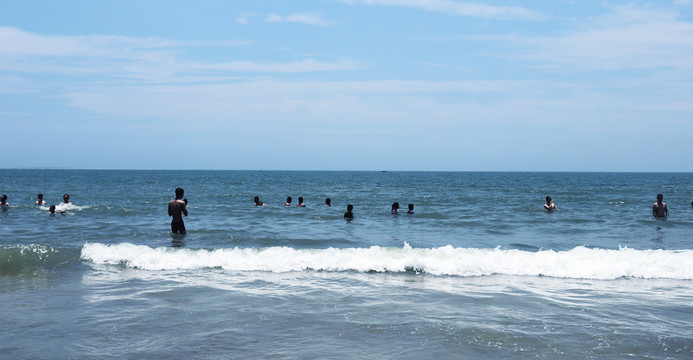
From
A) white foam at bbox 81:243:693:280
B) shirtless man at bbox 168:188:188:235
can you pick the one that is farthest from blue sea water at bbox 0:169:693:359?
shirtless man at bbox 168:188:188:235

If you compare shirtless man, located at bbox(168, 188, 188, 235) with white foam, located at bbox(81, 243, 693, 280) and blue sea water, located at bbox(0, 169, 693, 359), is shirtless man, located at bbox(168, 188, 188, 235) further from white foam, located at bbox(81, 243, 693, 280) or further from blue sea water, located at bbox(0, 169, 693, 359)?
white foam, located at bbox(81, 243, 693, 280)

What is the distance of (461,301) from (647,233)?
13741mm

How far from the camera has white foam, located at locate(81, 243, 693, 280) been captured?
9922 millimetres

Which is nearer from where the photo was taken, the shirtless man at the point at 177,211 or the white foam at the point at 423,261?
the white foam at the point at 423,261

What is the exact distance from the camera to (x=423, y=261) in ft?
33.7

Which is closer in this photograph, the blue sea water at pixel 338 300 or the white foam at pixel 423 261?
the blue sea water at pixel 338 300

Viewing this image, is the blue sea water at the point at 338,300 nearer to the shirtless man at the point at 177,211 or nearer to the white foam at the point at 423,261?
the white foam at the point at 423,261

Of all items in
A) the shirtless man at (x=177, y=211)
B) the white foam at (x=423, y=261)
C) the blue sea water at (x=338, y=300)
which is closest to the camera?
the blue sea water at (x=338, y=300)

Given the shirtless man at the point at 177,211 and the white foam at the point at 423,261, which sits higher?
the shirtless man at the point at 177,211

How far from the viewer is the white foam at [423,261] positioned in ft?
32.6

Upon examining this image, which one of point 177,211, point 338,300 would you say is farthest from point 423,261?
point 177,211

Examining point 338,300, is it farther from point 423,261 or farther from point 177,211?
point 177,211

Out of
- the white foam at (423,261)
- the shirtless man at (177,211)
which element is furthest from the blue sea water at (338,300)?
the shirtless man at (177,211)

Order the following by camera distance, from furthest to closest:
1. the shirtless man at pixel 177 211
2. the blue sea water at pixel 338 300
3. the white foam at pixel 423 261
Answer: the shirtless man at pixel 177 211 → the white foam at pixel 423 261 → the blue sea water at pixel 338 300
